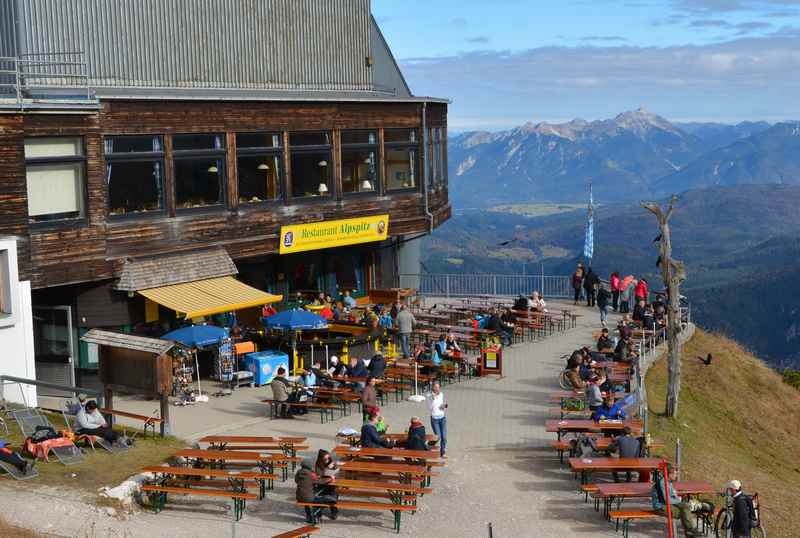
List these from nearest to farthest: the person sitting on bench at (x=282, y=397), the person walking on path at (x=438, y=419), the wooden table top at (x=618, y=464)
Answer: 1. the wooden table top at (x=618, y=464)
2. the person walking on path at (x=438, y=419)
3. the person sitting on bench at (x=282, y=397)

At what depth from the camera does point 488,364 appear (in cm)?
2977

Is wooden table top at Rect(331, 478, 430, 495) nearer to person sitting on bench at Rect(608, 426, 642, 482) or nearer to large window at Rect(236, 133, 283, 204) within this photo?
person sitting on bench at Rect(608, 426, 642, 482)

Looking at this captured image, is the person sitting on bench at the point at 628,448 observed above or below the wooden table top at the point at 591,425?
above

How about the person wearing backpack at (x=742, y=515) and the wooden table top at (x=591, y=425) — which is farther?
the wooden table top at (x=591, y=425)

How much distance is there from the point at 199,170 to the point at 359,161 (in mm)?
6357

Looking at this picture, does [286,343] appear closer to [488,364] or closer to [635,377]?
[488,364]

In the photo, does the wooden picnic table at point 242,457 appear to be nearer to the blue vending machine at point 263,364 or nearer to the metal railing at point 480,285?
the blue vending machine at point 263,364

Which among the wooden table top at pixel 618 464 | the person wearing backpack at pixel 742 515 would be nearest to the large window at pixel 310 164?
the wooden table top at pixel 618 464

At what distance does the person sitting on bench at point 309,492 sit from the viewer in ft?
58.5

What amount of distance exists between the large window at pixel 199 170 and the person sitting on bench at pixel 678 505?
15523 mm

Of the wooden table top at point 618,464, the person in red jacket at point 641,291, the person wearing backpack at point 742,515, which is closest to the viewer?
the person wearing backpack at point 742,515

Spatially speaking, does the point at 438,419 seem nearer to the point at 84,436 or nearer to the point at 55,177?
the point at 84,436

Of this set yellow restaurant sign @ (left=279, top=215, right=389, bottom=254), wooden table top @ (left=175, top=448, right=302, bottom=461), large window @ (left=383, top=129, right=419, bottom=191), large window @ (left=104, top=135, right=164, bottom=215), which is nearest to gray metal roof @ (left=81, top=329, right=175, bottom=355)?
wooden table top @ (left=175, top=448, right=302, bottom=461)

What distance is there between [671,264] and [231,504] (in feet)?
39.9
